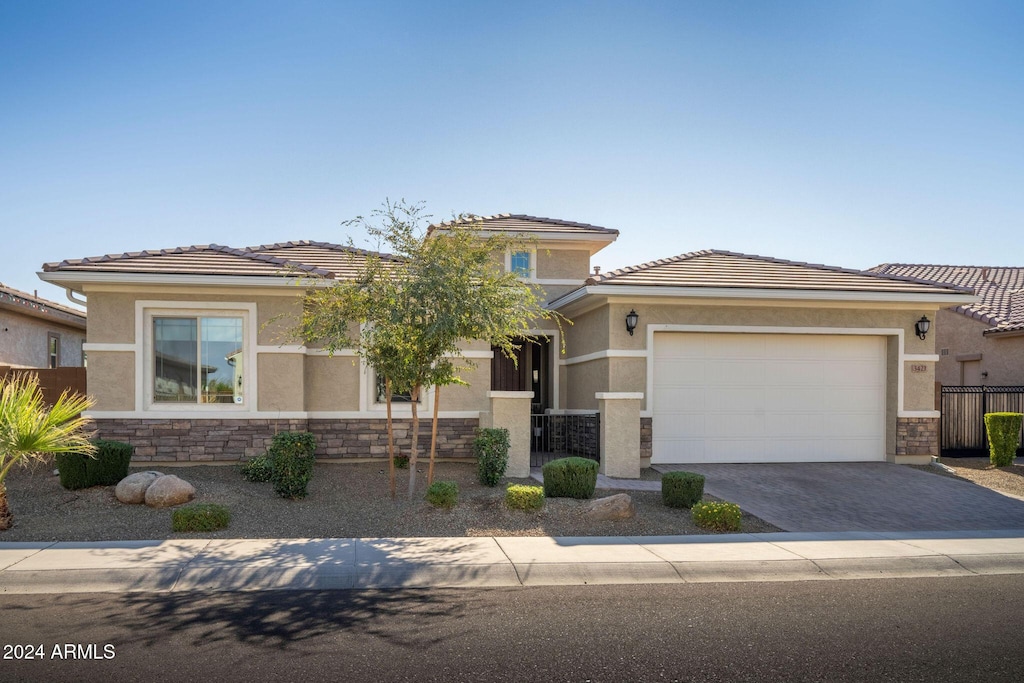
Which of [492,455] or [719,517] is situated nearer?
[719,517]

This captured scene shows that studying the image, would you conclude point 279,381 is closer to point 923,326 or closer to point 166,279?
point 166,279

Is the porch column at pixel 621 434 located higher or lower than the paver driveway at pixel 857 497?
higher

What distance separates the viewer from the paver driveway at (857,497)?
1064 centimetres

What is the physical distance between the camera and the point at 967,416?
17469mm

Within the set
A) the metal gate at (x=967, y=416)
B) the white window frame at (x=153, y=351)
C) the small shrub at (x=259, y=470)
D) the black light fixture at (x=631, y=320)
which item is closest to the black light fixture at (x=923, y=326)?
the metal gate at (x=967, y=416)

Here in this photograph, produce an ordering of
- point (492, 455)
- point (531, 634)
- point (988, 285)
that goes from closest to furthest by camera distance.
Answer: point (531, 634)
point (492, 455)
point (988, 285)

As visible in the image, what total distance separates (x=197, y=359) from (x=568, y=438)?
749 cm

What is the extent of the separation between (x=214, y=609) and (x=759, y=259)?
13.9m

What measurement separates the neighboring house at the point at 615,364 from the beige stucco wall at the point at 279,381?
25mm

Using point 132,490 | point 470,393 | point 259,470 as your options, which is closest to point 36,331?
point 259,470

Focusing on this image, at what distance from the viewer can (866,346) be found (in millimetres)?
15422

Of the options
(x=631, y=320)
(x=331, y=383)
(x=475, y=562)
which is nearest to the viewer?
(x=475, y=562)

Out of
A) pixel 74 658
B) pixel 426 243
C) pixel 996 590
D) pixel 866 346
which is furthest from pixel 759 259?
pixel 74 658

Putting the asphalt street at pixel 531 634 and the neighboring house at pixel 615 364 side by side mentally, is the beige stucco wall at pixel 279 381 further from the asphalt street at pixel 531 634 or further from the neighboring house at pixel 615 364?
the asphalt street at pixel 531 634
